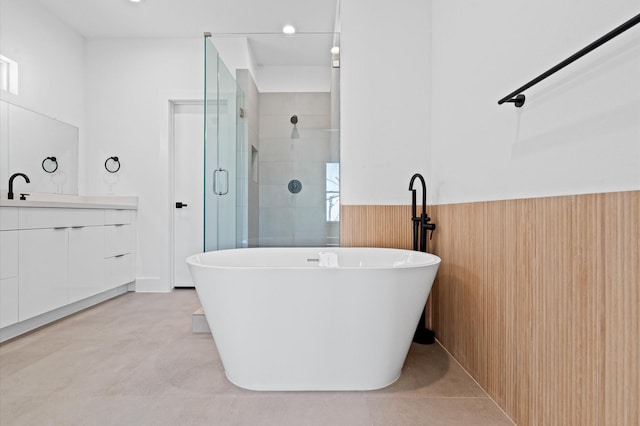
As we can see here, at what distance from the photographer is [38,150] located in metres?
3.15

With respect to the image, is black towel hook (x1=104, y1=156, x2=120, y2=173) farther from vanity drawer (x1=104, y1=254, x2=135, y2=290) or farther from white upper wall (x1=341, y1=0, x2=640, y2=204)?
white upper wall (x1=341, y1=0, x2=640, y2=204)

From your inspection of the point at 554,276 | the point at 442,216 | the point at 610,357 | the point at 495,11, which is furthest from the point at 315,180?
the point at 610,357

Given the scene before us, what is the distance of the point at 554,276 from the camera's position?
45.9 inches

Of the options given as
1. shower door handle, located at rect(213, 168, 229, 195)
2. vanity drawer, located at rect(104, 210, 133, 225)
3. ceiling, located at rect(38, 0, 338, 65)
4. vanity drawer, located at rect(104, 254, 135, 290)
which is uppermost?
ceiling, located at rect(38, 0, 338, 65)

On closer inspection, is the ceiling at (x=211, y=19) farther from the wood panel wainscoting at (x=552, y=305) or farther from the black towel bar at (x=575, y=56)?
the wood panel wainscoting at (x=552, y=305)

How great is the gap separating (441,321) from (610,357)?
1.28m

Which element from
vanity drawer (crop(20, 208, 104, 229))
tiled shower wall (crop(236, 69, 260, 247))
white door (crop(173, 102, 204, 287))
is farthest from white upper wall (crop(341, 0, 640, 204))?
vanity drawer (crop(20, 208, 104, 229))

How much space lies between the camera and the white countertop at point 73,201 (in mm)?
2439

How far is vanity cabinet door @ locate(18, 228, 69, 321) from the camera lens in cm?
232

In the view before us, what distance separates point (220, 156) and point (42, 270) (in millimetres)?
1426

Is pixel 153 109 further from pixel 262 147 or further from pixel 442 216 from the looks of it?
pixel 442 216

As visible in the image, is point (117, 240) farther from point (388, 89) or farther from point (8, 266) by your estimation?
point (388, 89)

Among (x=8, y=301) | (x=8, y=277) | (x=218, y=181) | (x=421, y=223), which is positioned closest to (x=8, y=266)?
(x=8, y=277)

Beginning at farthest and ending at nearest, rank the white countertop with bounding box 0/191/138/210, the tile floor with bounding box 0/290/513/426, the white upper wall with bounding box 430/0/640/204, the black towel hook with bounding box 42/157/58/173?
the black towel hook with bounding box 42/157/58/173 < the white countertop with bounding box 0/191/138/210 < the tile floor with bounding box 0/290/513/426 < the white upper wall with bounding box 430/0/640/204
